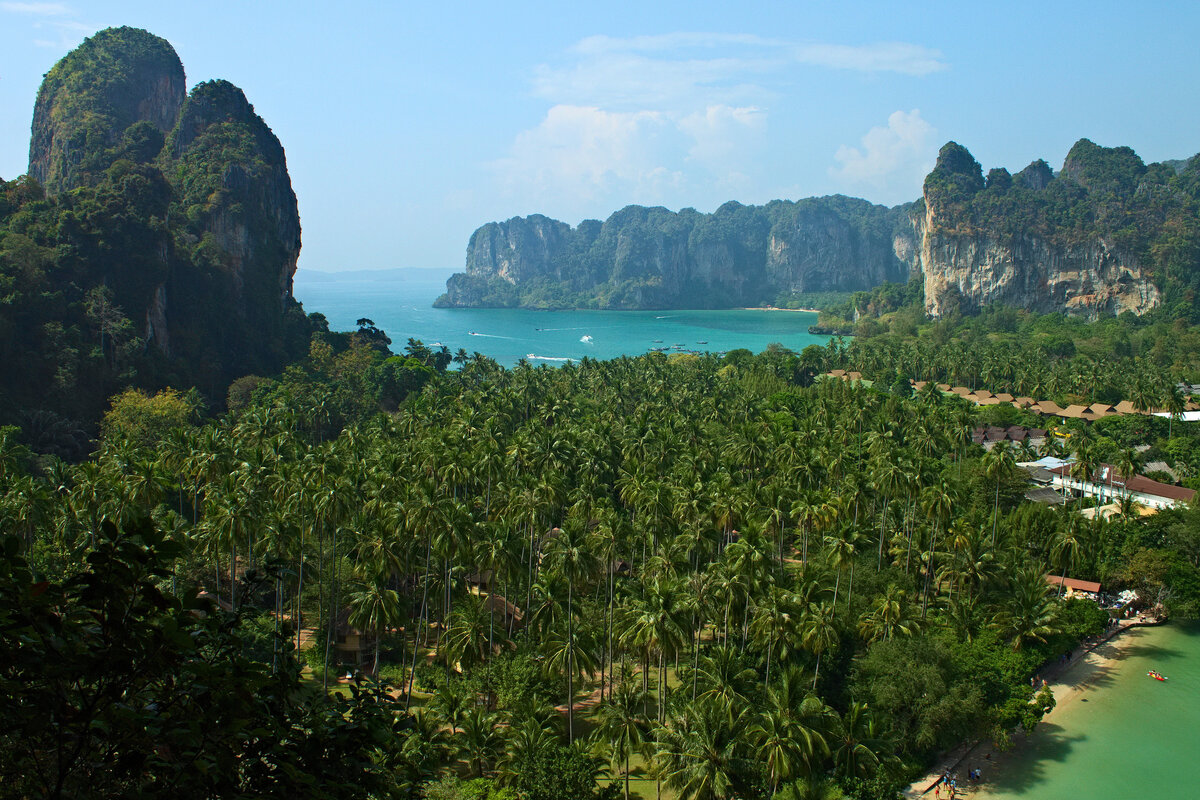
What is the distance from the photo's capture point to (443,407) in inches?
2881

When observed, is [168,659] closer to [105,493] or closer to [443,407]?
[105,493]

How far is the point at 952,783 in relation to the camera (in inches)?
1254

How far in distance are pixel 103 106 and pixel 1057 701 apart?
460 ft

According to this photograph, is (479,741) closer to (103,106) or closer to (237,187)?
(237,187)

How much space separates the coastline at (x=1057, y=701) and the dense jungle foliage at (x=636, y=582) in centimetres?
89

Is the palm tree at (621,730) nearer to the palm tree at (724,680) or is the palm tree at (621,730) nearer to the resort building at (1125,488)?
the palm tree at (724,680)

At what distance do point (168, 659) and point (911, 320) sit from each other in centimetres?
20484

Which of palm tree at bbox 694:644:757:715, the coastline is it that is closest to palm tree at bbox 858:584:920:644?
the coastline

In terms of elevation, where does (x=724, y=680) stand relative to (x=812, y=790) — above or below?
above

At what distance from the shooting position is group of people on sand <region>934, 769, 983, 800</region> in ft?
103

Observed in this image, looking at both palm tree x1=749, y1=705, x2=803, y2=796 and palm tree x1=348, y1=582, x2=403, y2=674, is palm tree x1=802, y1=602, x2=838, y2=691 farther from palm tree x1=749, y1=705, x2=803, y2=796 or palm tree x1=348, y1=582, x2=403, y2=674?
palm tree x1=348, y1=582, x2=403, y2=674

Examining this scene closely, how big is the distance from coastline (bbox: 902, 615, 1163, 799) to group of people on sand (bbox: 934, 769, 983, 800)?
150mm

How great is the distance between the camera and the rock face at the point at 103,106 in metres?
116

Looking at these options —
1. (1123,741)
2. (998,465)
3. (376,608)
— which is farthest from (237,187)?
(1123,741)
